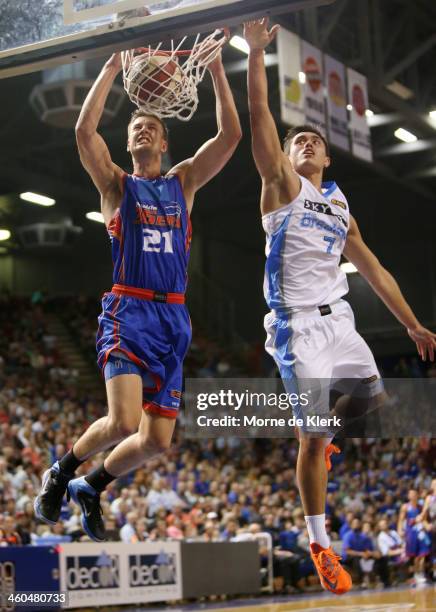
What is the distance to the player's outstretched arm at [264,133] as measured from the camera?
19.4 ft

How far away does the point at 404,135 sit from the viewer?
2177 centimetres

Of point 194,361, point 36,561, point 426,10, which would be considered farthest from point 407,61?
point 36,561

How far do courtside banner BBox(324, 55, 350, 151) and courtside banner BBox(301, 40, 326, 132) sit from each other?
175 millimetres

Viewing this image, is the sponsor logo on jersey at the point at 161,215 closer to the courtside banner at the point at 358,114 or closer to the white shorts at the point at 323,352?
the white shorts at the point at 323,352

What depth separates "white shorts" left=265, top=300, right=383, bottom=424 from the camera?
5932mm

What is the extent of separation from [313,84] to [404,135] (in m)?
6.34

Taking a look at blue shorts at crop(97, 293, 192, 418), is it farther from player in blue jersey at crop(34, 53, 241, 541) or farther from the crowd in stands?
the crowd in stands

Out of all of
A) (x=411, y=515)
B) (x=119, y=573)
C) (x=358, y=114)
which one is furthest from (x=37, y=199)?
(x=119, y=573)

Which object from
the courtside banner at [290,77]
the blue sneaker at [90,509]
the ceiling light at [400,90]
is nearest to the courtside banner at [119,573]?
the blue sneaker at [90,509]

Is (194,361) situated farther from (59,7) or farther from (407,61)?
(59,7)

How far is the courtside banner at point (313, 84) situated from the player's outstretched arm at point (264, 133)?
9.91 meters

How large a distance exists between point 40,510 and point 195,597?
8.00m

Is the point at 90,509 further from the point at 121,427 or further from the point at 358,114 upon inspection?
the point at 358,114

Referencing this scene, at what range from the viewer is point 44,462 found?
15.4m
